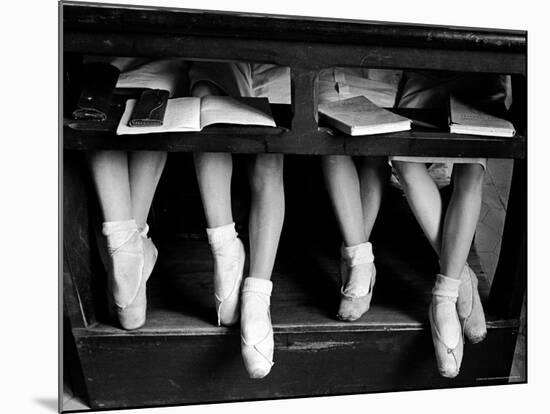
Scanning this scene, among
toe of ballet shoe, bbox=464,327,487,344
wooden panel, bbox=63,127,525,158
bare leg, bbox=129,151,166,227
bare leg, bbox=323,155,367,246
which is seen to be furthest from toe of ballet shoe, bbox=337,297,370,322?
bare leg, bbox=129,151,166,227

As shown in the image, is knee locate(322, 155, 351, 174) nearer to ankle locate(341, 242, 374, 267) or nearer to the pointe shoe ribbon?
ankle locate(341, 242, 374, 267)

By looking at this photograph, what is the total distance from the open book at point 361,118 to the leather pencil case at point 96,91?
372 mm

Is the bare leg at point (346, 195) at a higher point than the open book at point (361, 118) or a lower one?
lower

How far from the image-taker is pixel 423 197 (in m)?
1.61

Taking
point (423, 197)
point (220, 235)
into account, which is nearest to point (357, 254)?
point (423, 197)

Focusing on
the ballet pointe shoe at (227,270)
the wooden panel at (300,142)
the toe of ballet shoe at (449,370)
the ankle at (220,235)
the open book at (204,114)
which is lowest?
the toe of ballet shoe at (449,370)

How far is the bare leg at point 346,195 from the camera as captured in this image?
1.56 metres

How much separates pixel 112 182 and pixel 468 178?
668 millimetres

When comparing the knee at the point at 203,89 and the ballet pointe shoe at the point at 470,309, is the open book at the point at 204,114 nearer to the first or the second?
the knee at the point at 203,89

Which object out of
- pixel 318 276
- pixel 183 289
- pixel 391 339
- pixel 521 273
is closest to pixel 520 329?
pixel 521 273

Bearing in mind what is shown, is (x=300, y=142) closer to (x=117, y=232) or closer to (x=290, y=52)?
(x=290, y=52)

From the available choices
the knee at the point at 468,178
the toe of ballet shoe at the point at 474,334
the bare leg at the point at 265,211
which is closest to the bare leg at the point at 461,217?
the knee at the point at 468,178

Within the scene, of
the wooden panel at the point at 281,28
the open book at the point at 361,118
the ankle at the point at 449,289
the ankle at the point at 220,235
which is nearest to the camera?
the wooden panel at the point at 281,28

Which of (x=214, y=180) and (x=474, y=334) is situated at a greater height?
(x=214, y=180)
